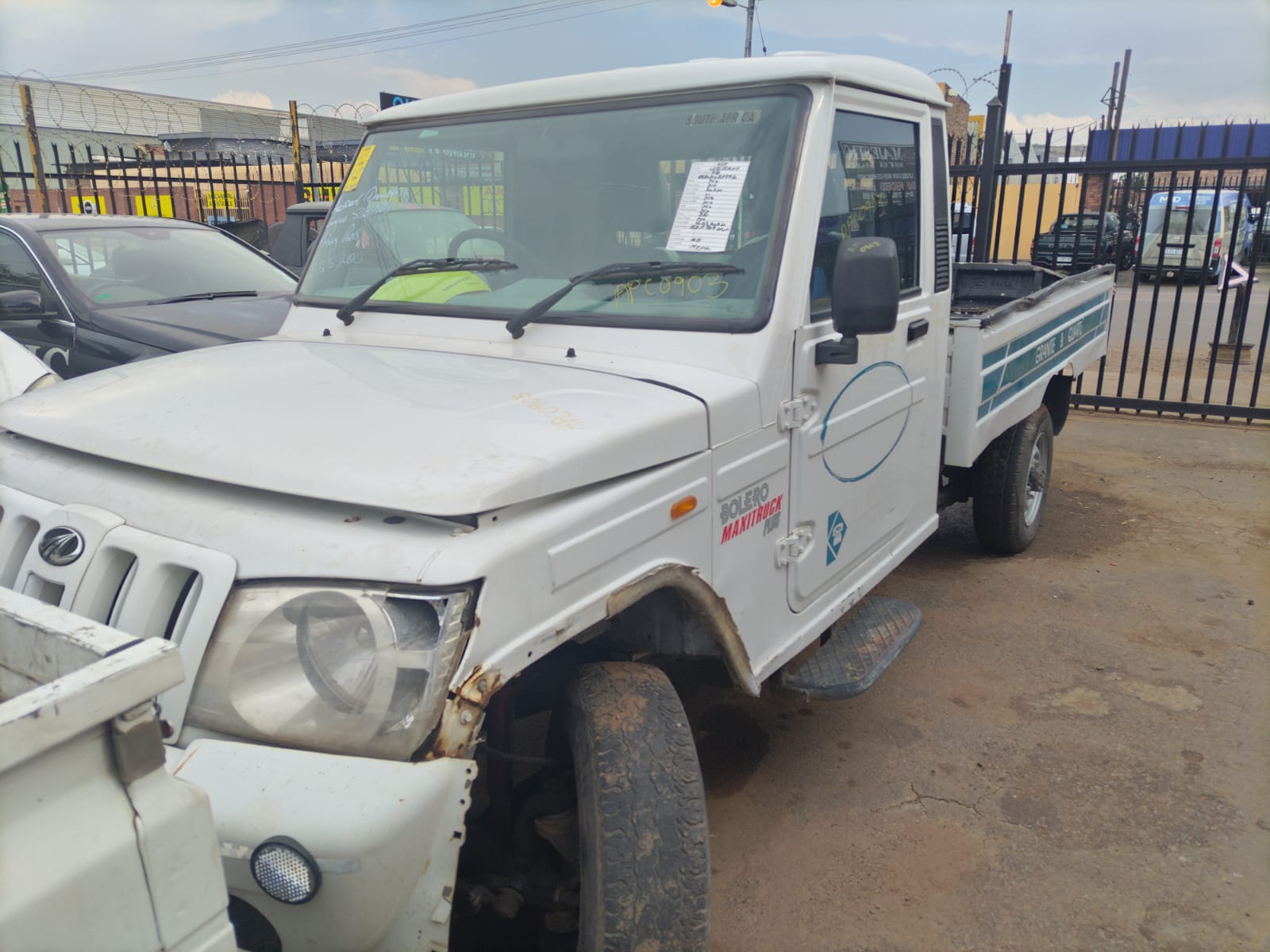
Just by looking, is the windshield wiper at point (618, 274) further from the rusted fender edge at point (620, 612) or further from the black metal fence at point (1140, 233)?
the rusted fender edge at point (620, 612)

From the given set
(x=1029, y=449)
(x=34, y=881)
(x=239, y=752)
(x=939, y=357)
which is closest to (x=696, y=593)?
(x=239, y=752)

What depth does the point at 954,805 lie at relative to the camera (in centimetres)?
311

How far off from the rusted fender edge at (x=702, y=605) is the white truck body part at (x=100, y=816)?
3.02 feet

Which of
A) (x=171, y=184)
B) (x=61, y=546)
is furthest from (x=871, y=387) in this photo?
(x=171, y=184)

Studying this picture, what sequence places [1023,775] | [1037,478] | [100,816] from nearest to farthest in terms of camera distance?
[100,816] < [1023,775] < [1037,478]

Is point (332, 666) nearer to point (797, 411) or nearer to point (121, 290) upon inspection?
point (797, 411)

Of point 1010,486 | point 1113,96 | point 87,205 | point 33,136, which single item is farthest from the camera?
point 1113,96

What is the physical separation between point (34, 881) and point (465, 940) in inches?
56.5

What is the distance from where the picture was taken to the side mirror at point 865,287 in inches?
96.7

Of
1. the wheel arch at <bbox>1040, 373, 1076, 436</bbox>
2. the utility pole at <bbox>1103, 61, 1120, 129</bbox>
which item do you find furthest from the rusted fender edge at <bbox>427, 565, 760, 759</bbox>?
the utility pole at <bbox>1103, 61, 1120, 129</bbox>

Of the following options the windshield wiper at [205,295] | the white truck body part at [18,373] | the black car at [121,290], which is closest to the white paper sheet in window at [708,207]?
the white truck body part at [18,373]

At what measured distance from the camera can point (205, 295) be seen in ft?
20.5

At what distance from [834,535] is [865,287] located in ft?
2.87

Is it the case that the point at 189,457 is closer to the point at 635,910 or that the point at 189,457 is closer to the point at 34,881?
the point at 34,881
